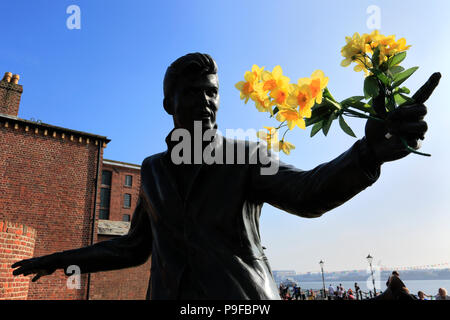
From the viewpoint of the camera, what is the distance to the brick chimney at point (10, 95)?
22.2 metres

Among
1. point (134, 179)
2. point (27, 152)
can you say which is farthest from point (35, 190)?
point (134, 179)

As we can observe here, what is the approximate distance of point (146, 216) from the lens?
2082 mm

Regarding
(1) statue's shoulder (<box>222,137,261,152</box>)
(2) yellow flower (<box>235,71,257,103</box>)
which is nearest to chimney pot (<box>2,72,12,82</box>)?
(1) statue's shoulder (<box>222,137,261,152</box>)

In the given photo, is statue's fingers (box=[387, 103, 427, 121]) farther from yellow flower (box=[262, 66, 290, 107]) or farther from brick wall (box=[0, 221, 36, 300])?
brick wall (box=[0, 221, 36, 300])

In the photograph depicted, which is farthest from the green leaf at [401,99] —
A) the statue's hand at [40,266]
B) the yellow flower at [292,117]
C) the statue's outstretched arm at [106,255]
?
the statue's hand at [40,266]

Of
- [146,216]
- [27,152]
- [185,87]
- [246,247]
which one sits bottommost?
[246,247]

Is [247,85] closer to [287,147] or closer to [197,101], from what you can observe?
[287,147]

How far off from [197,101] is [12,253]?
6.09 m

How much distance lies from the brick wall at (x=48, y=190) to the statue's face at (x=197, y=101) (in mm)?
18163

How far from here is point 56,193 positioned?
19.0 meters

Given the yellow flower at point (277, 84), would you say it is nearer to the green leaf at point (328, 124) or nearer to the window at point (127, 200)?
the green leaf at point (328, 124)

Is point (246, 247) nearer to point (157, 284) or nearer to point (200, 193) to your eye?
point (200, 193)

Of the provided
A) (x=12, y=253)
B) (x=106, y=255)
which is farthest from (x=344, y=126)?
(x=12, y=253)

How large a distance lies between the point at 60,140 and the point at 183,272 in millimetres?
21246
